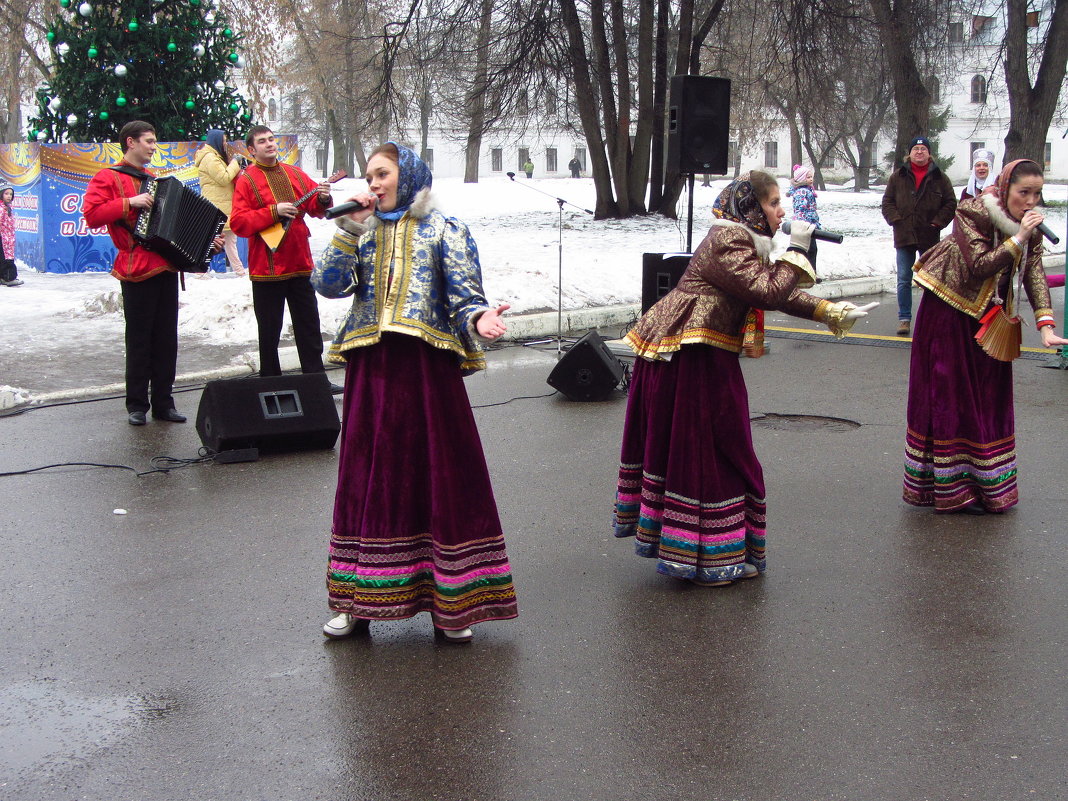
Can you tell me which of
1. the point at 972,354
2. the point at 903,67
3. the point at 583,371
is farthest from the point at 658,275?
the point at 903,67

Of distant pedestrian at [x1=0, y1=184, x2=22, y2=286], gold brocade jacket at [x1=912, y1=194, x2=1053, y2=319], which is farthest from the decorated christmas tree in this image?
gold brocade jacket at [x1=912, y1=194, x2=1053, y2=319]

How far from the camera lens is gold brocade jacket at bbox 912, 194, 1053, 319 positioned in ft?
18.7

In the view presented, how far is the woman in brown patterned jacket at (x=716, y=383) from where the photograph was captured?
4770 mm

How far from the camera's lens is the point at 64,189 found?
15.6m

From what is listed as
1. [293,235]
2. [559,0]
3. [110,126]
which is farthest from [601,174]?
[293,235]

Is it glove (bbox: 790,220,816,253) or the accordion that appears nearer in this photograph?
glove (bbox: 790,220,816,253)

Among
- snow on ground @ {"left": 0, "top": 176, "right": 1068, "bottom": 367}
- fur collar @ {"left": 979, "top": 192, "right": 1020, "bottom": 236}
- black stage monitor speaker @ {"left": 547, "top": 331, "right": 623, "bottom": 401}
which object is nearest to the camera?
fur collar @ {"left": 979, "top": 192, "right": 1020, "bottom": 236}

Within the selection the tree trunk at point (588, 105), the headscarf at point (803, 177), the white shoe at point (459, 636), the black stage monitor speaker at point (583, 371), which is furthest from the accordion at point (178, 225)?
the tree trunk at point (588, 105)

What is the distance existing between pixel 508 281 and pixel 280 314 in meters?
5.50

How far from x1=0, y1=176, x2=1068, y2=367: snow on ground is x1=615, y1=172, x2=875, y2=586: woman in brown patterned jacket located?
25 centimetres

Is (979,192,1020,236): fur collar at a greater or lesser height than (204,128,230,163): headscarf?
lesser

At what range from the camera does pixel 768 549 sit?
548cm

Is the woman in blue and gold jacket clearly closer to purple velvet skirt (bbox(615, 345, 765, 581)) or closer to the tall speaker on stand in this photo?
purple velvet skirt (bbox(615, 345, 765, 581))

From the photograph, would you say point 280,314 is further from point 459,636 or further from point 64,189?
point 64,189
